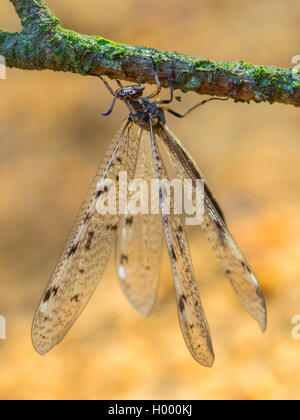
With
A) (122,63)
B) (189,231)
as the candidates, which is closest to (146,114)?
(122,63)

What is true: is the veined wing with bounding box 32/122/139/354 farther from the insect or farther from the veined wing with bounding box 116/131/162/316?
the veined wing with bounding box 116/131/162/316

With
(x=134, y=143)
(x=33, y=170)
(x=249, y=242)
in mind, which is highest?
(x=134, y=143)

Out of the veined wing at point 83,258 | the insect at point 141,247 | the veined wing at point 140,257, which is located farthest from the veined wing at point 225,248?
the veined wing at point 140,257

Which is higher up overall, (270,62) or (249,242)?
(270,62)

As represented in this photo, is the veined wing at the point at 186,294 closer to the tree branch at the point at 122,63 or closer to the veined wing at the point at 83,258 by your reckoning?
the veined wing at the point at 83,258
